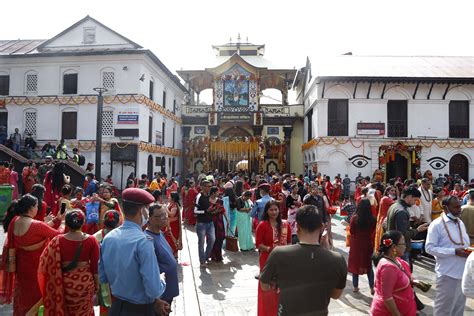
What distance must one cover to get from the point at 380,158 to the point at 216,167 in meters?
11.3

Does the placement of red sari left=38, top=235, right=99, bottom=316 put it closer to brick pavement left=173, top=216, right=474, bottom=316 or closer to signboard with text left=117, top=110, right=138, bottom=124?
brick pavement left=173, top=216, right=474, bottom=316

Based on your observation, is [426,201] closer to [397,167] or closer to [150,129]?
[397,167]

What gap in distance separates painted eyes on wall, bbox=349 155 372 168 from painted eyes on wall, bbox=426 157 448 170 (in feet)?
13.1

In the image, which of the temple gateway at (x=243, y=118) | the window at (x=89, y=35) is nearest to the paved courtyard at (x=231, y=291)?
the window at (x=89, y=35)

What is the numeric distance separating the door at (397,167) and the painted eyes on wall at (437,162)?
1.49 meters

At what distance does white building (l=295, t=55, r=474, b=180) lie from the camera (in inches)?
917

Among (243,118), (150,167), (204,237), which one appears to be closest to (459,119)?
(243,118)

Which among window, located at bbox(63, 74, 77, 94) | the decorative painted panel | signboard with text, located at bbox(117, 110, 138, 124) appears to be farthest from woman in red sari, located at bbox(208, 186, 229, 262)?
the decorative painted panel

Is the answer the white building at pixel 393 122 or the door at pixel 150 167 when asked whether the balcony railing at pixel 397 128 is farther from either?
the door at pixel 150 167

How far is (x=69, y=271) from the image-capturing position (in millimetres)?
3773

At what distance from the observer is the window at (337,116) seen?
929 inches

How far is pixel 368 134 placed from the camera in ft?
76.4

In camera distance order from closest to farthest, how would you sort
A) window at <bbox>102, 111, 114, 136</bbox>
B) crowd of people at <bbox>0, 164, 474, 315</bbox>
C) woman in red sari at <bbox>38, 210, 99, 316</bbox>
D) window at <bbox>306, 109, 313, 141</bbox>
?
crowd of people at <bbox>0, 164, 474, 315</bbox>, woman in red sari at <bbox>38, 210, 99, 316</bbox>, window at <bbox>102, 111, 114, 136</bbox>, window at <bbox>306, 109, 313, 141</bbox>

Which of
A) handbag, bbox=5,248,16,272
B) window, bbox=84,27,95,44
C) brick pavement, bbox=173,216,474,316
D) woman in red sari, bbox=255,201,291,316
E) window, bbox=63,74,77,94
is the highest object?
window, bbox=84,27,95,44
